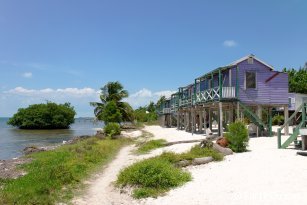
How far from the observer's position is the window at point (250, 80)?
83.7 ft

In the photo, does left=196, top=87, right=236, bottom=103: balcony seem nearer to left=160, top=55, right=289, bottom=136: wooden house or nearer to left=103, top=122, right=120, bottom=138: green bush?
left=160, top=55, right=289, bottom=136: wooden house

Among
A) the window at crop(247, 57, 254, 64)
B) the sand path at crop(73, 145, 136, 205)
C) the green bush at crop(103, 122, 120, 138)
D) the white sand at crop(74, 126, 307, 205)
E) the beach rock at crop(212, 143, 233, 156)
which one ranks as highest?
the window at crop(247, 57, 254, 64)

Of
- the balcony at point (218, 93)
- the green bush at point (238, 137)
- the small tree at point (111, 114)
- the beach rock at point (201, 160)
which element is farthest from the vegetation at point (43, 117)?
the beach rock at point (201, 160)

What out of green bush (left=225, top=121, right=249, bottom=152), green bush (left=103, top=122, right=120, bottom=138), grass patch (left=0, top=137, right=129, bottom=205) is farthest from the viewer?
green bush (left=103, top=122, right=120, bottom=138)

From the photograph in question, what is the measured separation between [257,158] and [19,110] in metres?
73.0

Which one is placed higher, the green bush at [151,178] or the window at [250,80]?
the window at [250,80]

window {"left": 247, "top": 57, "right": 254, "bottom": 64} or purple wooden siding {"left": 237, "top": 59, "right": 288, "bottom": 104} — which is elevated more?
window {"left": 247, "top": 57, "right": 254, "bottom": 64}

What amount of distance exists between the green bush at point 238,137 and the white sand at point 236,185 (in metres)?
2.15

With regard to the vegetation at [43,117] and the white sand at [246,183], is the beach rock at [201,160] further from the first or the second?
the vegetation at [43,117]

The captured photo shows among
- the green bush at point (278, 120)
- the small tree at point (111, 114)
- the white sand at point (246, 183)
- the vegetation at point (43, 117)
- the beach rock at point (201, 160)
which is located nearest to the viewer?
the white sand at point (246, 183)

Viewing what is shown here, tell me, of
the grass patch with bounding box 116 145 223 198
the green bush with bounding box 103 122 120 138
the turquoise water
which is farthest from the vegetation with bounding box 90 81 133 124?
the grass patch with bounding box 116 145 223 198

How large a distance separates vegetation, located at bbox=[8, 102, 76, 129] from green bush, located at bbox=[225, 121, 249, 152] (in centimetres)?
6365

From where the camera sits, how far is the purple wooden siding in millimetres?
25328

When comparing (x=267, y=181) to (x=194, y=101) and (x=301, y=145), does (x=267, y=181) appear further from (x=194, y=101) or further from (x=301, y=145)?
(x=194, y=101)
